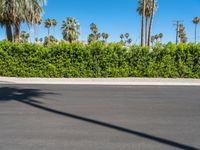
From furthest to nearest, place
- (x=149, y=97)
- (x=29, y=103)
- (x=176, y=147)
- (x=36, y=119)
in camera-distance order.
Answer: (x=149, y=97) < (x=29, y=103) < (x=36, y=119) < (x=176, y=147)

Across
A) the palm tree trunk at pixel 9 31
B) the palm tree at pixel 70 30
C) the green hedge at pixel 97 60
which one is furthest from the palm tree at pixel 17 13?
the palm tree at pixel 70 30

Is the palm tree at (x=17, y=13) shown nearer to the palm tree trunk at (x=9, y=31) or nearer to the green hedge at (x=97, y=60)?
the palm tree trunk at (x=9, y=31)

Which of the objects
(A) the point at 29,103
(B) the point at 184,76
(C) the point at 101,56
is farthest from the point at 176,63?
(A) the point at 29,103

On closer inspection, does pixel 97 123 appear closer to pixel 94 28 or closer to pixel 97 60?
pixel 97 60

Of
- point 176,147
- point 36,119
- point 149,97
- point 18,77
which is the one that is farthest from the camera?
point 18,77

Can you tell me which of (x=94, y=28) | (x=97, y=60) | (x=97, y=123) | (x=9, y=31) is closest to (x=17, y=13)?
(x=9, y=31)

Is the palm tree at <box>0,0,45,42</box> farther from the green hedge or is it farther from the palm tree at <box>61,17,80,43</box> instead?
the palm tree at <box>61,17,80,43</box>

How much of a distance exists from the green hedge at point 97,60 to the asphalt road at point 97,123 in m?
9.97

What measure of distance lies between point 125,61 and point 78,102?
1168 centimetres

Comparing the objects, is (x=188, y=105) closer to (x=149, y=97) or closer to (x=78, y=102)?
(x=149, y=97)

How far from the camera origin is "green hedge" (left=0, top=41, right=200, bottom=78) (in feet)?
72.5

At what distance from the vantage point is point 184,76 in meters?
22.5

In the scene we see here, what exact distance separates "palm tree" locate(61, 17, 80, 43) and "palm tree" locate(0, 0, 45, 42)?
1489 inches

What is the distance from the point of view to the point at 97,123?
7.80 m
